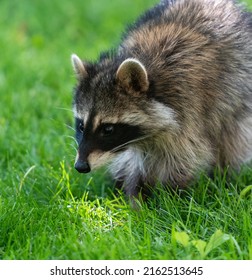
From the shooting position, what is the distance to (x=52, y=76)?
8.30 m

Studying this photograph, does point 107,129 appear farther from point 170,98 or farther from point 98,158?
point 170,98

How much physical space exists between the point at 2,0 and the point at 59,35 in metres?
1.46

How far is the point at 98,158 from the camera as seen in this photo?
5.17 meters

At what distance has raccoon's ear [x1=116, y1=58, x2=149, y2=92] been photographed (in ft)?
→ 16.7

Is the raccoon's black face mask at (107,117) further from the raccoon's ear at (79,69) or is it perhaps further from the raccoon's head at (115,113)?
the raccoon's ear at (79,69)

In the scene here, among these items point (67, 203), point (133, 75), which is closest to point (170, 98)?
point (133, 75)

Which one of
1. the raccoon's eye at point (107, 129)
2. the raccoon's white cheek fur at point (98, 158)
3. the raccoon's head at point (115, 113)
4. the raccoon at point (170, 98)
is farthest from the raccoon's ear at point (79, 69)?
the raccoon's white cheek fur at point (98, 158)

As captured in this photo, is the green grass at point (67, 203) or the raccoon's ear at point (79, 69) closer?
the green grass at point (67, 203)

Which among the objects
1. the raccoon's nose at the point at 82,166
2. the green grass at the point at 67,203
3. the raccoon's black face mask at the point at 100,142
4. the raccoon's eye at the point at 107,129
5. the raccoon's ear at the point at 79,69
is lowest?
the green grass at the point at 67,203

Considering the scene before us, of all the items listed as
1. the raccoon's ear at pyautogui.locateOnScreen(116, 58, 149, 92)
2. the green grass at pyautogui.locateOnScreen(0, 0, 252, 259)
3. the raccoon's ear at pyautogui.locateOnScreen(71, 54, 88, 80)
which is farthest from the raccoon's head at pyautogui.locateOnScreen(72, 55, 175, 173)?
the green grass at pyautogui.locateOnScreen(0, 0, 252, 259)

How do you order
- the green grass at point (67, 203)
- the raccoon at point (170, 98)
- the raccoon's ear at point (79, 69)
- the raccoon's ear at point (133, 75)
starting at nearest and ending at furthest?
the green grass at point (67, 203) → the raccoon's ear at point (133, 75) → the raccoon at point (170, 98) → the raccoon's ear at point (79, 69)

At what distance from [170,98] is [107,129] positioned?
1.84ft

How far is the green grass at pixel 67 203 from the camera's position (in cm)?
459

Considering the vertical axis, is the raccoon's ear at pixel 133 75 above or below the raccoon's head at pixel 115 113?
above
